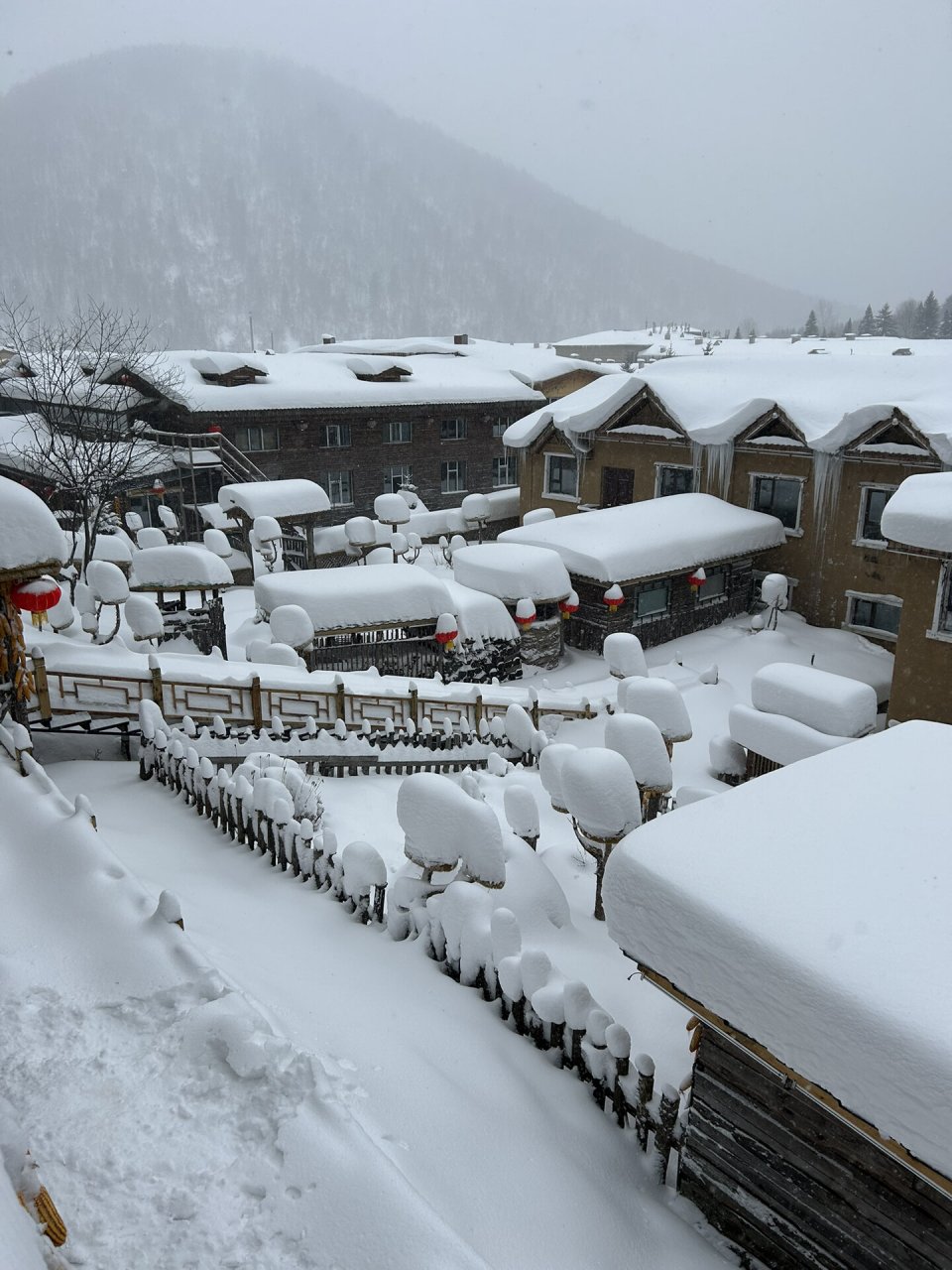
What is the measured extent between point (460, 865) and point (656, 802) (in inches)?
196

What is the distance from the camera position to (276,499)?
82.4 feet

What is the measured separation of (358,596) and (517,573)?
13.2 ft

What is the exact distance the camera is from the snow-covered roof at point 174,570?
18.1m

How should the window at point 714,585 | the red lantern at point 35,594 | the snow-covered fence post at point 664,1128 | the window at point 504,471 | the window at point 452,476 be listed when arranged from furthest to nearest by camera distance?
the window at point 504,471 < the window at point 452,476 < the window at point 714,585 < the red lantern at point 35,594 < the snow-covered fence post at point 664,1128

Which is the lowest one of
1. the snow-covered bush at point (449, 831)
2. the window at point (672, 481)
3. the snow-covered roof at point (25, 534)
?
the snow-covered bush at point (449, 831)

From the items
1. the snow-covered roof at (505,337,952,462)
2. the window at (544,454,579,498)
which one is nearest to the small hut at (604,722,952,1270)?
the snow-covered roof at (505,337,952,462)

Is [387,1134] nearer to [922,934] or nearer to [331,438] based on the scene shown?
[922,934]

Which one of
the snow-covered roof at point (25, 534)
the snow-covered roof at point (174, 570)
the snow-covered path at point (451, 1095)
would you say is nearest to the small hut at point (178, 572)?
the snow-covered roof at point (174, 570)

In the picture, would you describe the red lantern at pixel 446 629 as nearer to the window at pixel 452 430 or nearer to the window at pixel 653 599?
the window at pixel 653 599

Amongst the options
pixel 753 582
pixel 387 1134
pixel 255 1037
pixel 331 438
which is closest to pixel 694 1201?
pixel 387 1134

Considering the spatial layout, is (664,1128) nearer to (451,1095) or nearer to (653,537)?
(451,1095)

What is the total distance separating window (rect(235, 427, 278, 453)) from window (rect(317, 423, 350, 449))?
196cm

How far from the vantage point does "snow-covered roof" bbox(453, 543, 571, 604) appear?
19672 millimetres

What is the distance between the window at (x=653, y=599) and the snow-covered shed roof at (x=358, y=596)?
6139 millimetres
